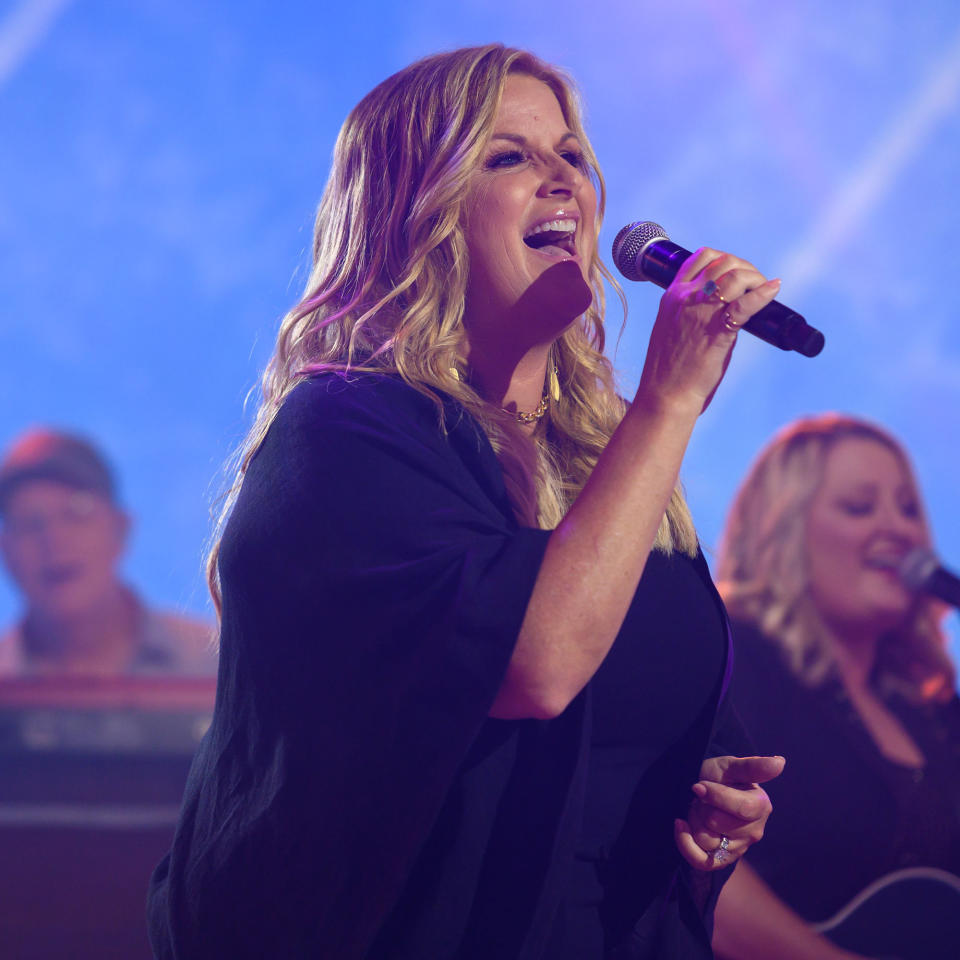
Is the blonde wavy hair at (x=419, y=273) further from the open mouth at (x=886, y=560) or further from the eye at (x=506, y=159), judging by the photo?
the open mouth at (x=886, y=560)

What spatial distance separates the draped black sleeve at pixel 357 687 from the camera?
801 millimetres

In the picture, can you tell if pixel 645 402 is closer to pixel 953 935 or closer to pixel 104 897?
pixel 953 935

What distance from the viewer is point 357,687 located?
0.83m

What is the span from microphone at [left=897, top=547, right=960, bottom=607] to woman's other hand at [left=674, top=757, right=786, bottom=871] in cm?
115

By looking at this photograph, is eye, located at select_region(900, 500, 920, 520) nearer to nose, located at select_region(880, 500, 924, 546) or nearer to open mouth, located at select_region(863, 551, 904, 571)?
nose, located at select_region(880, 500, 924, 546)

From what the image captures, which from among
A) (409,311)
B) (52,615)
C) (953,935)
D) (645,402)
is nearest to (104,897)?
(52,615)

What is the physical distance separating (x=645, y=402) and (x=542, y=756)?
31 cm

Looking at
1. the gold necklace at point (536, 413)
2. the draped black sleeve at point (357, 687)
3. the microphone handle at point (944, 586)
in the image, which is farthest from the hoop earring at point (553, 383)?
the microphone handle at point (944, 586)

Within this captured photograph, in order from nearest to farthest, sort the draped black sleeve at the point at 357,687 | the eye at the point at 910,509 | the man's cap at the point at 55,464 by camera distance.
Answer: the draped black sleeve at the point at 357,687
the eye at the point at 910,509
the man's cap at the point at 55,464

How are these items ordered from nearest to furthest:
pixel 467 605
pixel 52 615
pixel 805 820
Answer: pixel 467 605 < pixel 805 820 < pixel 52 615

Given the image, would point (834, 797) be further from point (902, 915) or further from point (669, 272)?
point (669, 272)

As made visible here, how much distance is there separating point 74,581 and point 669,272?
8.44ft

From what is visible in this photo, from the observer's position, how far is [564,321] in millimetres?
1117

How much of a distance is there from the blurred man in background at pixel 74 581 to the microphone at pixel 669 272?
2.29 meters
